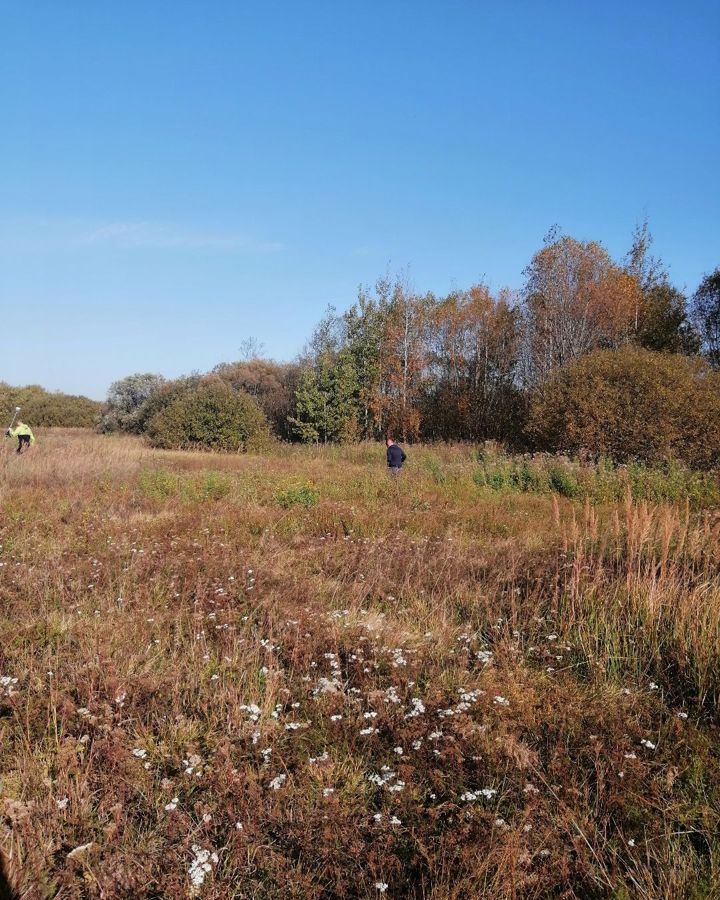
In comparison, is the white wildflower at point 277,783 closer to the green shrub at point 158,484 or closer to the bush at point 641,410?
the green shrub at point 158,484

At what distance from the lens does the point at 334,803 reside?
257cm

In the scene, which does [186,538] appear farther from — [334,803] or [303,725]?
[334,803]

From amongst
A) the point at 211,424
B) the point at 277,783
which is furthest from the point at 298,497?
the point at 211,424

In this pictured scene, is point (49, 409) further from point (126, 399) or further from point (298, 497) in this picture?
point (298, 497)

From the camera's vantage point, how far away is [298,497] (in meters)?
10.7

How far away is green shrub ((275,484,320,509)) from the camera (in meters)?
10.4

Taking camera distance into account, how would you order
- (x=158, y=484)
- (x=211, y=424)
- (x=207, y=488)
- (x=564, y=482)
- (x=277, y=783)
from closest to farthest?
(x=277, y=783) < (x=207, y=488) < (x=158, y=484) < (x=564, y=482) < (x=211, y=424)

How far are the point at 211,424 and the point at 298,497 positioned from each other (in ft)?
58.2

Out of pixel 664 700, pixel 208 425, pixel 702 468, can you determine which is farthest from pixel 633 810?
pixel 208 425

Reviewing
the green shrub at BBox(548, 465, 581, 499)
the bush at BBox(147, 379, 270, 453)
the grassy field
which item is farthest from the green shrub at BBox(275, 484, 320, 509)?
the bush at BBox(147, 379, 270, 453)

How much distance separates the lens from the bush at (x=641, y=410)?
1560cm

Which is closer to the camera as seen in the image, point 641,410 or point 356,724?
point 356,724

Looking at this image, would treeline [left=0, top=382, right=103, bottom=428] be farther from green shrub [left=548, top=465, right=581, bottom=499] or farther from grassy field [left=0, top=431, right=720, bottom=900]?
grassy field [left=0, top=431, right=720, bottom=900]

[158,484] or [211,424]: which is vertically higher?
[211,424]
